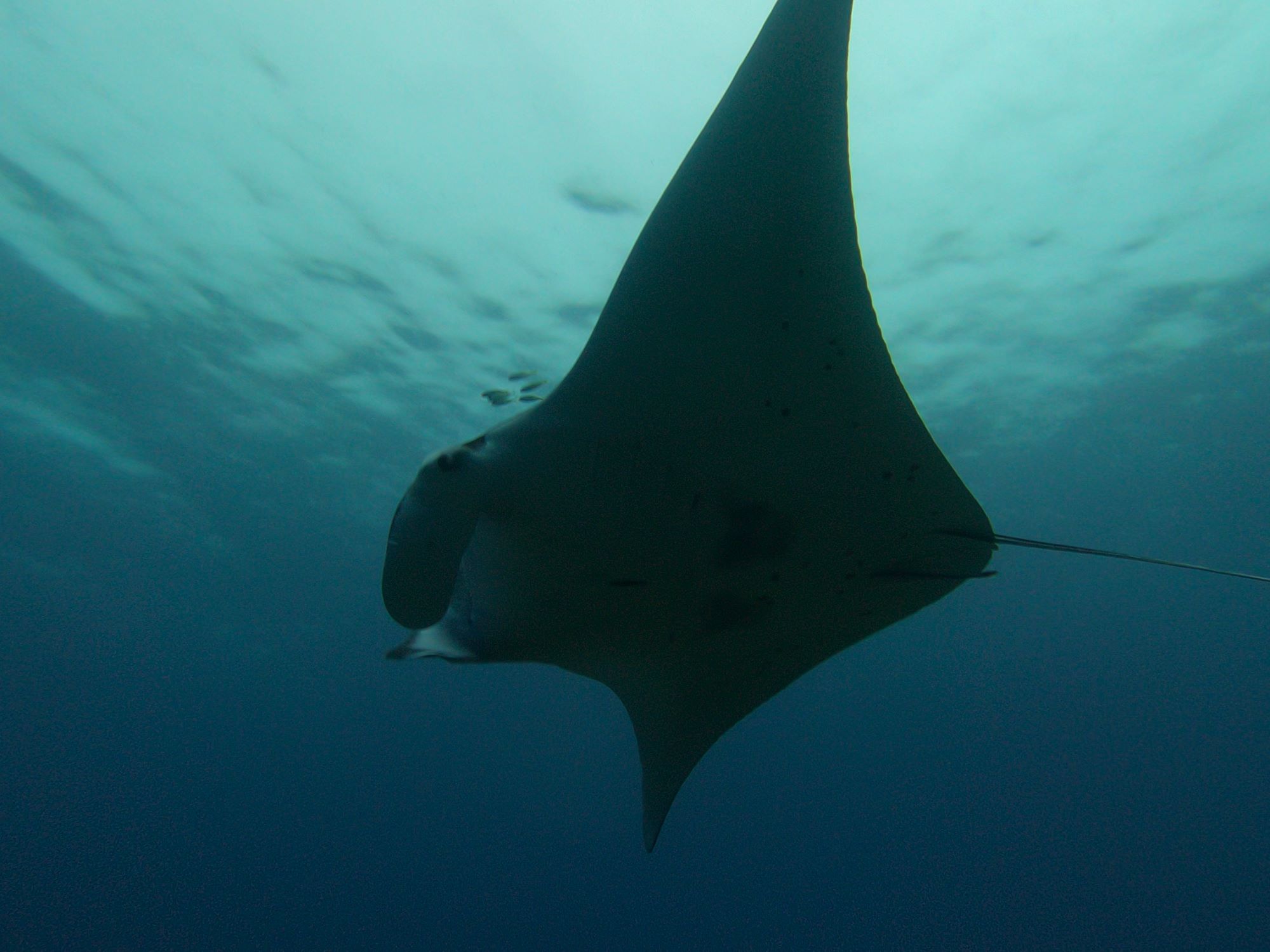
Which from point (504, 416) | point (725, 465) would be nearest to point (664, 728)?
point (725, 465)

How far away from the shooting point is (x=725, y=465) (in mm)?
2145

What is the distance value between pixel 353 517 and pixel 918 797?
39.5 meters

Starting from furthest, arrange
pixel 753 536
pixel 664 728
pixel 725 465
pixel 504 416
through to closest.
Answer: pixel 504 416 < pixel 664 728 < pixel 753 536 < pixel 725 465

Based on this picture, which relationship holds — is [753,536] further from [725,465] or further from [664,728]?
[664,728]

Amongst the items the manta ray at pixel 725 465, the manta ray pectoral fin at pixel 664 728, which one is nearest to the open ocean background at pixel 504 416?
the manta ray at pixel 725 465

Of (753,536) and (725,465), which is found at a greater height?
(725,465)

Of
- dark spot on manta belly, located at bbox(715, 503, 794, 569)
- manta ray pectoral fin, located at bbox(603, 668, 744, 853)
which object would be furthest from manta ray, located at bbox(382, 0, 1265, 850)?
manta ray pectoral fin, located at bbox(603, 668, 744, 853)

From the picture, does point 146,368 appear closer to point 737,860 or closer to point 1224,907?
point 737,860

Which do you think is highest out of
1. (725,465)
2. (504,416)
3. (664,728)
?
(504,416)

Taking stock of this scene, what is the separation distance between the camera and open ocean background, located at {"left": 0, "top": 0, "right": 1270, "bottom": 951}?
7801mm

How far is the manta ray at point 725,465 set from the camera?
173 cm

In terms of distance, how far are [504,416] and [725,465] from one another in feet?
43.6

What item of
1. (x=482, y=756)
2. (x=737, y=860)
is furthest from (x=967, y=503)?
(x=482, y=756)

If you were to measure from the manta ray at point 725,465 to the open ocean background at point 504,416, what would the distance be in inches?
254
